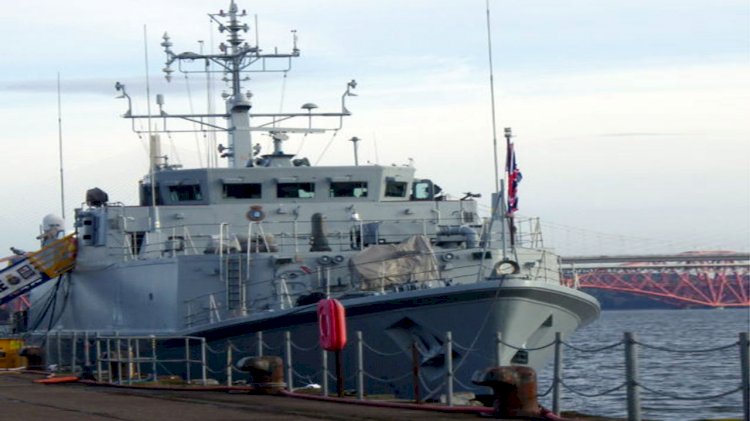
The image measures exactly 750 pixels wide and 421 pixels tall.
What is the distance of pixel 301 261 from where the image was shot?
→ 24016 millimetres

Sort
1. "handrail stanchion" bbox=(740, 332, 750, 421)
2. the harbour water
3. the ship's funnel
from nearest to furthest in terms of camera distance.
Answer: "handrail stanchion" bbox=(740, 332, 750, 421), the ship's funnel, the harbour water

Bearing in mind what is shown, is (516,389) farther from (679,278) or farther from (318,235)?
(679,278)

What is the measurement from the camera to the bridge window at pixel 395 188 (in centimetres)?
2792

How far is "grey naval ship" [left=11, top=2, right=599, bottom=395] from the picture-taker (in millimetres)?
21297

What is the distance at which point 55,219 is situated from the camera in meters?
33.1

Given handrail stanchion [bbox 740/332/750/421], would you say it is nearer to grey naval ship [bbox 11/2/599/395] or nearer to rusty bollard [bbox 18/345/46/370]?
grey naval ship [bbox 11/2/599/395]

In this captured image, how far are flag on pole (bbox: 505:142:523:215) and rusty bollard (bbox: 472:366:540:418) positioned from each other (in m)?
6.85

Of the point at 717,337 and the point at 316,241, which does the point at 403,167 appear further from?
the point at 717,337

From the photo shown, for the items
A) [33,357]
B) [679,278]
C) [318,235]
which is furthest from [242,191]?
[679,278]

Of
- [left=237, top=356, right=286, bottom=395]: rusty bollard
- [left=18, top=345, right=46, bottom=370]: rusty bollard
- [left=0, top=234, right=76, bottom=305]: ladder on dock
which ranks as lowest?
[left=18, top=345, right=46, bottom=370]: rusty bollard

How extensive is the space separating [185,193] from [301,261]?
4.32 metres

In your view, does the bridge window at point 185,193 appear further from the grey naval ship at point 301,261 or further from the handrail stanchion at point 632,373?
the handrail stanchion at point 632,373

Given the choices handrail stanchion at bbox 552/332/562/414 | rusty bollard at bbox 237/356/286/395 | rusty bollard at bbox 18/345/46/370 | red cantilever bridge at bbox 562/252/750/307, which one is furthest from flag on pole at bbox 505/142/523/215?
red cantilever bridge at bbox 562/252/750/307

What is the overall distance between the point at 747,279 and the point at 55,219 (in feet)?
344
